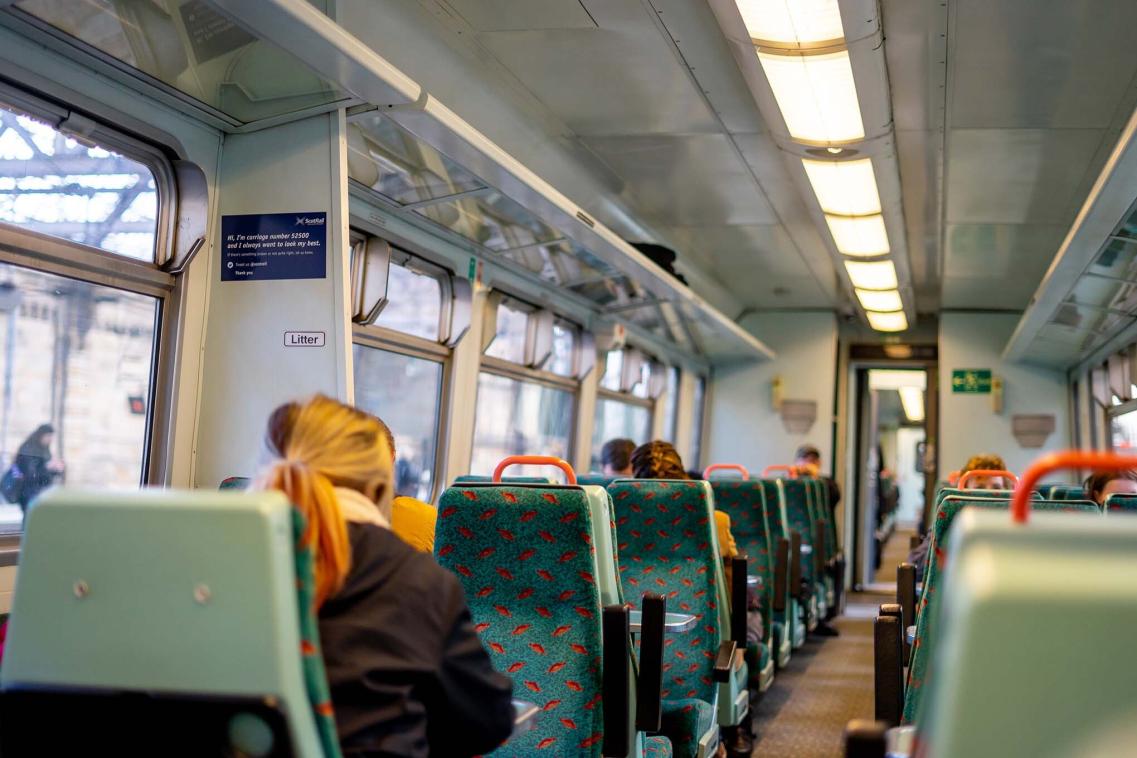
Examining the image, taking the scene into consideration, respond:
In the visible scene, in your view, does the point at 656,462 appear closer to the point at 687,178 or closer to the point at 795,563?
the point at 795,563

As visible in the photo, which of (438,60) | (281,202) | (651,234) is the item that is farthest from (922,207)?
(281,202)

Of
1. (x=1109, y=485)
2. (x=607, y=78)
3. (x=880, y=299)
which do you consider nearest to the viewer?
(x=1109, y=485)

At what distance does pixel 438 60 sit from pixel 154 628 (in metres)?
3.96

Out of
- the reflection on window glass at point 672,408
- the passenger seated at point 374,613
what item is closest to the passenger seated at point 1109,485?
the passenger seated at point 374,613

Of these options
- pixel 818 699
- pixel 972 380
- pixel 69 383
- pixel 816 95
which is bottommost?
pixel 818 699

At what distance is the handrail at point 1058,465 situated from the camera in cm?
113

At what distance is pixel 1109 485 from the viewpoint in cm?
483

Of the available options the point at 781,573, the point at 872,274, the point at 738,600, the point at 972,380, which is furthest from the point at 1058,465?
the point at 972,380

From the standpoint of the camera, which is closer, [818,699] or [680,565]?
[680,565]

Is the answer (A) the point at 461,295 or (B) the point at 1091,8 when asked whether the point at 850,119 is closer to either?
(B) the point at 1091,8

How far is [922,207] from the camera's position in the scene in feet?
25.0

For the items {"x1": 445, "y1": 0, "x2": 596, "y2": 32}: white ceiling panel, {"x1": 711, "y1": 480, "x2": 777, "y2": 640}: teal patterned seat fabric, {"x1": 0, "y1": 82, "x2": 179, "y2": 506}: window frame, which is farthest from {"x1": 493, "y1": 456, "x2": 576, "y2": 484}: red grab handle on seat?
{"x1": 711, "y1": 480, "x2": 777, "y2": 640}: teal patterned seat fabric

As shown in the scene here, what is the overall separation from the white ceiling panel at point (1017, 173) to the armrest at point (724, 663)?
3.16 metres

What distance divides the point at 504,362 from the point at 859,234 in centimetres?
242
